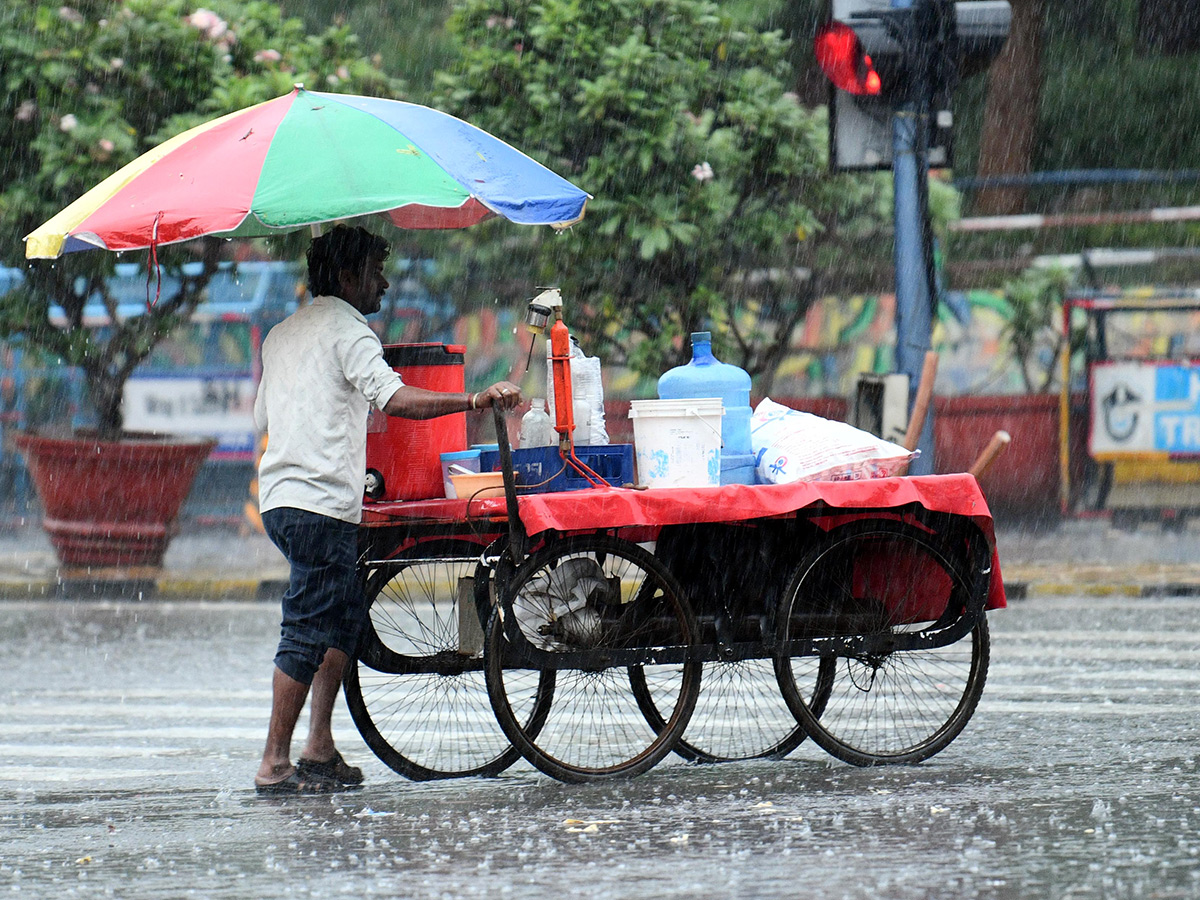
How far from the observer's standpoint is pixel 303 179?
4969 millimetres

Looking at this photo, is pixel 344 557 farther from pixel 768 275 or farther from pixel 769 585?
pixel 768 275

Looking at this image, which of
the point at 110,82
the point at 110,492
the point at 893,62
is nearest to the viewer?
the point at 893,62

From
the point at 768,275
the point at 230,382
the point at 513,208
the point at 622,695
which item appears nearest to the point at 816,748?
the point at 622,695

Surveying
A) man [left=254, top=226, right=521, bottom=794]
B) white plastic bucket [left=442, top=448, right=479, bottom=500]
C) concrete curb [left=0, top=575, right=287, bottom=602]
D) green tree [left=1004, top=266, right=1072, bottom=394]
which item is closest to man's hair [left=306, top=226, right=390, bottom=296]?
man [left=254, top=226, right=521, bottom=794]

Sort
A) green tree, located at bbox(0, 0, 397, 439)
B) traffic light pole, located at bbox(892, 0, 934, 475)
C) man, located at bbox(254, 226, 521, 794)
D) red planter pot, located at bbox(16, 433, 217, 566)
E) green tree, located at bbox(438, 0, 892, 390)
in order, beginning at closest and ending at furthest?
1. man, located at bbox(254, 226, 521, 794)
2. traffic light pole, located at bbox(892, 0, 934, 475)
3. green tree, located at bbox(438, 0, 892, 390)
4. green tree, located at bbox(0, 0, 397, 439)
5. red planter pot, located at bbox(16, 433, 217, 566)

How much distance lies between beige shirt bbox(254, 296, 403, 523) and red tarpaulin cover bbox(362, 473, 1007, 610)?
8.5 inches

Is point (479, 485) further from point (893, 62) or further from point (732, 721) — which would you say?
point (893, 62)

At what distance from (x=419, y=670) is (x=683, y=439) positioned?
1.22 metres

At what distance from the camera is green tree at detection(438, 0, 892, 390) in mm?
11742

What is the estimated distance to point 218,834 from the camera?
4.85m

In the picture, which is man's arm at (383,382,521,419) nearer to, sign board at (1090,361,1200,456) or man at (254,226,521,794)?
man at (254,226,521,794)

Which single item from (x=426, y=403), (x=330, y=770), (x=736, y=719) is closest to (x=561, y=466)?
(x=426, y=403)

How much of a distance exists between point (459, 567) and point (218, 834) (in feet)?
4.91

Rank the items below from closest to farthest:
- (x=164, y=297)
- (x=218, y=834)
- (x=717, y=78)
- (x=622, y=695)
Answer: (x=218, y=834) → (x=622, y=695) → (x=717, y=78) → (x=164, y=297)
